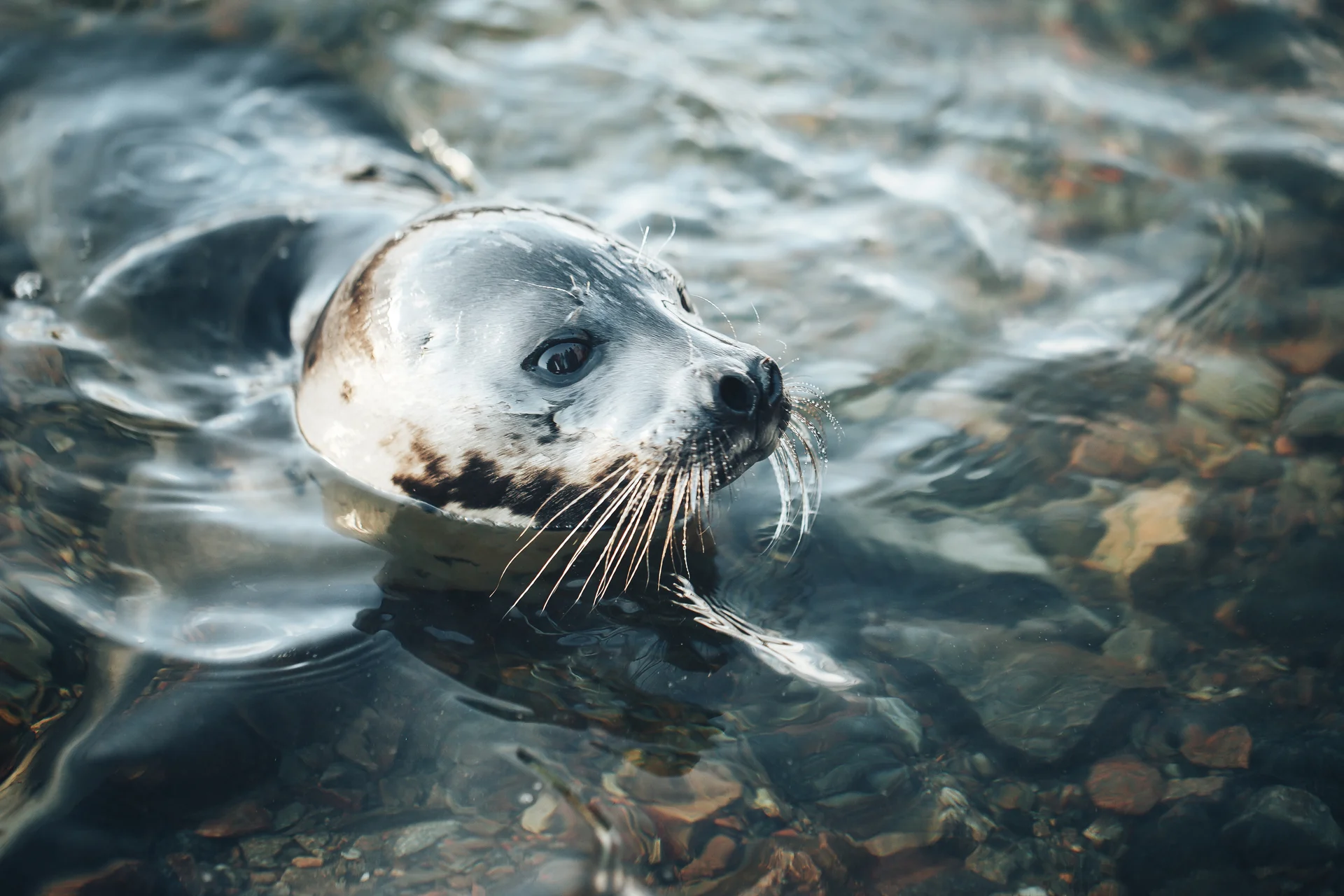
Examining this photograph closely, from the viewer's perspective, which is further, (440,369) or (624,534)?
(624,534)

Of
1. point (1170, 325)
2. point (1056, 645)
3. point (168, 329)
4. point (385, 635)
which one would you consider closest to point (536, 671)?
point (385, 635)

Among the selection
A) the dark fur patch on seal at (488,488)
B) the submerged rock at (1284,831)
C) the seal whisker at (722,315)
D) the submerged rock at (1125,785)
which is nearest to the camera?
the submerged rock at (1284,831)

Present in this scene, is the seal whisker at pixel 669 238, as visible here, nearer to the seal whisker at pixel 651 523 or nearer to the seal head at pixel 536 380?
the seal head at pixel 536 380

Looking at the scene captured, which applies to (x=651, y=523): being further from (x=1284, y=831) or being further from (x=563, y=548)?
(x=1284, y=831)

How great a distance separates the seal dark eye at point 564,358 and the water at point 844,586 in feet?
1.97

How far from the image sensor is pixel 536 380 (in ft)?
9.79

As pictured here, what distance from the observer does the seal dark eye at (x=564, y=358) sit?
298 cm

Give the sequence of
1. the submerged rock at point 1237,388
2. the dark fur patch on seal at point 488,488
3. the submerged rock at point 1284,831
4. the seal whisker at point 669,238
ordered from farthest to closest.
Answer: the seal whisker at point 669,238, the submerged rock at point 1237,388, the dark fur patch on seal at point 488,488, the submerged rock at point 1284,831

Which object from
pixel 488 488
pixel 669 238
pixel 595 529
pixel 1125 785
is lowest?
pixel 1125 785

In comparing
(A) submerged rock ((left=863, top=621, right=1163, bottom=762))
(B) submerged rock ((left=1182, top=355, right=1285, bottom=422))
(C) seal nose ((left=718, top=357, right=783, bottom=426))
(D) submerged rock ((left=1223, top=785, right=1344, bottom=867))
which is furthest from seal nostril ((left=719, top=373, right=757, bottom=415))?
(B) submerged rock ((left=1182, top=355, right=1285, bottom=422))

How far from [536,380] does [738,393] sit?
536mm

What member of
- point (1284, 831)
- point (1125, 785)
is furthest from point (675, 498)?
point (1284, 831)

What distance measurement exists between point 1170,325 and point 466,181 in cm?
281

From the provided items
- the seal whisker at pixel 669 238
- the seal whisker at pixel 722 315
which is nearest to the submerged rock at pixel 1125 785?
the seal whisker at pixel 722 315
